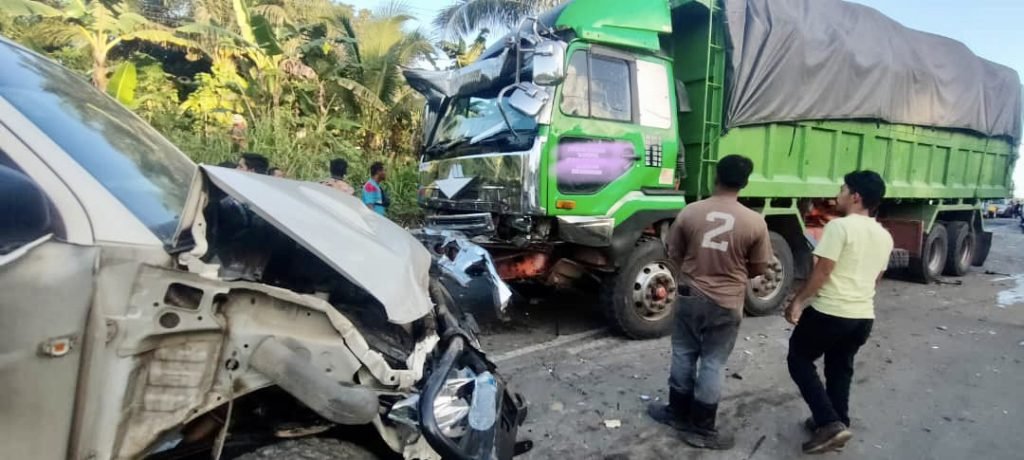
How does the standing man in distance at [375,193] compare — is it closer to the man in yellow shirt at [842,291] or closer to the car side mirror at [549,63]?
the car side mirror at [549,63]

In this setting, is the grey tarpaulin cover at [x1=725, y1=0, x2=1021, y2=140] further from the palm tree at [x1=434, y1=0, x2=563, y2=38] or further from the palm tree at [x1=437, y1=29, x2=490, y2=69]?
the palm tree at [x1=434, y1=0, x2=563, y2=38]

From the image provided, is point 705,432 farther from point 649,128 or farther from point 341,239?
point 649,128

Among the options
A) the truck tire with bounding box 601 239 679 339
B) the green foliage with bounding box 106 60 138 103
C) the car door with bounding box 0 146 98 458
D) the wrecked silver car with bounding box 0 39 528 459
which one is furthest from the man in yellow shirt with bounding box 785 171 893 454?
the green foliage with bounding box 106 60 138 103

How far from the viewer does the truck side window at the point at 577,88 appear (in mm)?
4427

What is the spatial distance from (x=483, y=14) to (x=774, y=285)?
14024 millimetres

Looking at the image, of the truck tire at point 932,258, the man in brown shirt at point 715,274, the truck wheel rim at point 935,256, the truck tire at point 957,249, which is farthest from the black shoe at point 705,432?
the truck tire at point 957,249

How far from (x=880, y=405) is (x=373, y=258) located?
143 inches

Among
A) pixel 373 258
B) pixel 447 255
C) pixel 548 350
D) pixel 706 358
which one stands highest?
pixel 373 258

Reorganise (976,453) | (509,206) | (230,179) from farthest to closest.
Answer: (509,206) < (976,453) < (230,179)

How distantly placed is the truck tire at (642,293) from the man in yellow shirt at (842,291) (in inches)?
65.3

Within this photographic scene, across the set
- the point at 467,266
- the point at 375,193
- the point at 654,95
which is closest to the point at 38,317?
the point at 467,266

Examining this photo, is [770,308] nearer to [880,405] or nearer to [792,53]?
[880,405]

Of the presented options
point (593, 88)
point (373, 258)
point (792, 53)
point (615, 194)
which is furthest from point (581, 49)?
point (373, 258)

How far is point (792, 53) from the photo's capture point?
5492 mm
